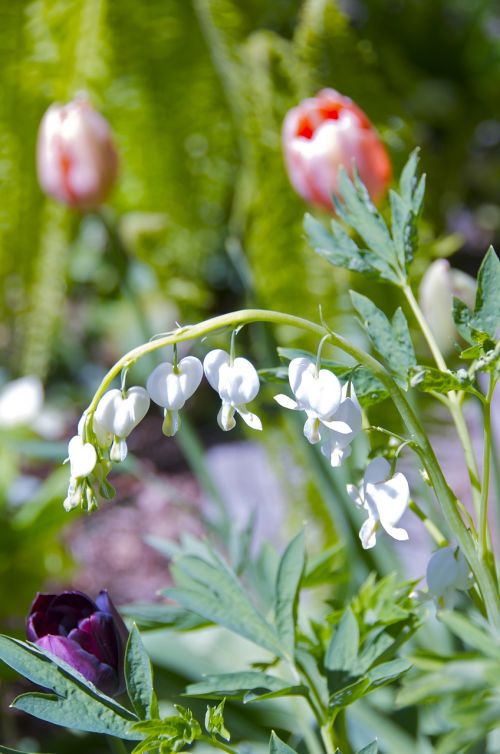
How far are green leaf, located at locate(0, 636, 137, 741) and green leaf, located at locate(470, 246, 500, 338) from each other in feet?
0.57

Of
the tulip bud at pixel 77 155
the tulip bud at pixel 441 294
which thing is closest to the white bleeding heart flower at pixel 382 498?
the tulip bud at pixel 441 294

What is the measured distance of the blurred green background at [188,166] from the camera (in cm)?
103

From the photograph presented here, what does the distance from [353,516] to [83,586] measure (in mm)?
789

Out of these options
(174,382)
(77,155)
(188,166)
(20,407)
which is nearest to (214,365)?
(174,382)

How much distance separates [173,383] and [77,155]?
44 centimetres

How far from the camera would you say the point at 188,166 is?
1421 mm

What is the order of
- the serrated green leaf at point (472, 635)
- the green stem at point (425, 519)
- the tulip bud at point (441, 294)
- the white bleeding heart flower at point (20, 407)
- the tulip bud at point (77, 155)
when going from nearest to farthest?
1. the serrated green leaf at point (472, 635)
2. the green stem at point (425, 519)
3. the tulip bud at point (441, 294)
4. the tulip bud at point (77, 155)
5. the white bleeding heart flower at point (20, 407)

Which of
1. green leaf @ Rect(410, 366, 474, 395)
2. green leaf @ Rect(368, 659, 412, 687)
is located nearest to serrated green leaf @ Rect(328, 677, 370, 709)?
green leaf @ Rect(368, 659, 412, 687)

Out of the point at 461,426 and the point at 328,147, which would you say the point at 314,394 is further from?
the point at 328,147

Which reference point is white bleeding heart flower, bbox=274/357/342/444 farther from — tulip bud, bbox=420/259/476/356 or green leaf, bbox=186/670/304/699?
tulip bud, bbox=420/259/476/356

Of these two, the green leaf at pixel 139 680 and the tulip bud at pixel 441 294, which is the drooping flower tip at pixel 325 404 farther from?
the tulip bud at pixel 441 294

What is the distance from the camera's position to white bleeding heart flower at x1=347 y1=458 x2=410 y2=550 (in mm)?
278

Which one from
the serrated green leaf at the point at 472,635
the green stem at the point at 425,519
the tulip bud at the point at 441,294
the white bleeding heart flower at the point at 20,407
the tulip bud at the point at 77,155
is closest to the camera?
the serrated green leaf at the point at 472,635

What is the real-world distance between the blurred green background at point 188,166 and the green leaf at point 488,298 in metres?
0.34
